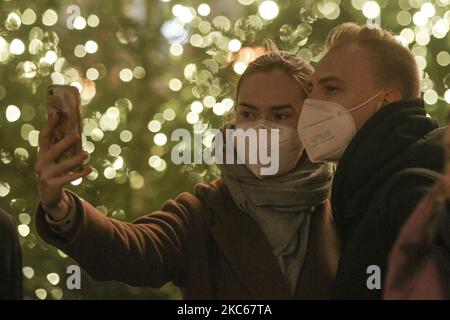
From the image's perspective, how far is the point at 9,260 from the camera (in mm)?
2035

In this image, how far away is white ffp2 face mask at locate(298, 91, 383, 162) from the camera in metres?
2.03

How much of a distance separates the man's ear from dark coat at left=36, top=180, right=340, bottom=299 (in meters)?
0.30

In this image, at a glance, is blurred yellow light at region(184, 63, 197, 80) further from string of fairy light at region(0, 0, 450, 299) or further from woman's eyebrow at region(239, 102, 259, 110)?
woman's eyebrow at region(239, 102, 259, 110)

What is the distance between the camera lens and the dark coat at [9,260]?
2.03 m

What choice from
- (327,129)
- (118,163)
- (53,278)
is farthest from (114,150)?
(327,129)

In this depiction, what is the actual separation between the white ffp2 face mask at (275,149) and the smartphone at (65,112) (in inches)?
16.0

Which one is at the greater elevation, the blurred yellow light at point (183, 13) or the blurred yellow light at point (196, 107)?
the blurred yellow light at point (183, 13)

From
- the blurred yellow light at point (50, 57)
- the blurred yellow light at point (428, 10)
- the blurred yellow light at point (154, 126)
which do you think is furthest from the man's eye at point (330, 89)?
the blurred yellow light at point (50, 57)

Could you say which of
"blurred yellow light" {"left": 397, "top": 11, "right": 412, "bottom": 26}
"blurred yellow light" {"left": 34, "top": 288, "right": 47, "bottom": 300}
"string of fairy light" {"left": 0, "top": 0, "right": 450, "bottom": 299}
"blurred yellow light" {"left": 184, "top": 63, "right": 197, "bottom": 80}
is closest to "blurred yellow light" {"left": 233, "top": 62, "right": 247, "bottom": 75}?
"string of fairy light" {"left": 0, "top": 0, "right": 450, "bottom": 299}

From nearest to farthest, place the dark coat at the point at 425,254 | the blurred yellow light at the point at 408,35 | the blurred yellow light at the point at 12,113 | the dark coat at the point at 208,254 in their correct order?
1. the dark coat at the point at 425,254
2. the dark coat at the point at 208,254
3. the blurred yellow light at the point at 408,35
4. the blurred yellow light at the point at 12,113

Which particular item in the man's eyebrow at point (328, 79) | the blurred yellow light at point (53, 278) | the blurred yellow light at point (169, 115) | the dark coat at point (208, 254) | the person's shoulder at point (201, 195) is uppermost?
the man's eyebrow at point (328, 79)

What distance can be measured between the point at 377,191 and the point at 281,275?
31cm

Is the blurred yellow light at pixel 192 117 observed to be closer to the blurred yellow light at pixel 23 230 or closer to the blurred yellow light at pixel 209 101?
the blurred yellow light at pixel 209 101

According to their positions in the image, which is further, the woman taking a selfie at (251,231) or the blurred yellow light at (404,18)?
the blurred yellow light at (404,18)
